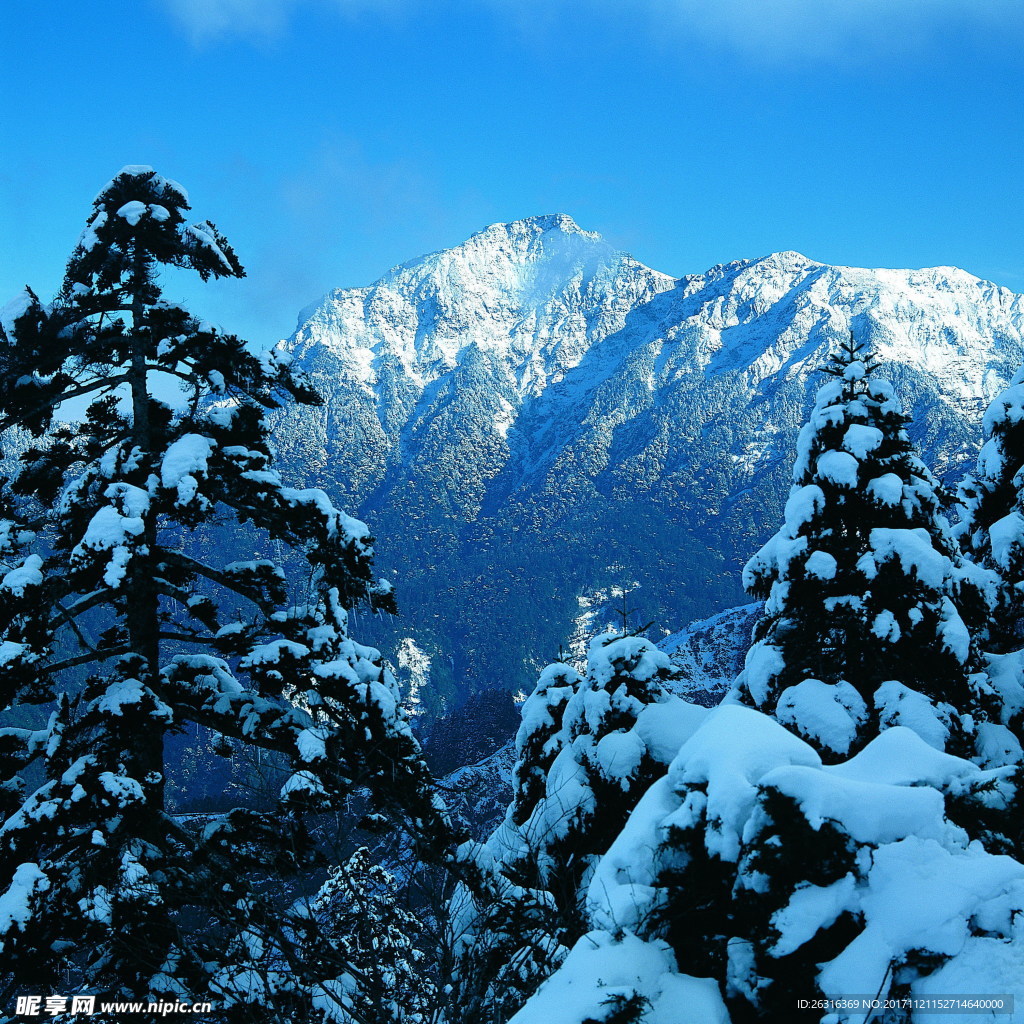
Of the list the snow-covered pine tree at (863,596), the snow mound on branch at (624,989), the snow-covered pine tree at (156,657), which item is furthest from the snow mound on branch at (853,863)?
the snow-covered pine tree at (863,596)

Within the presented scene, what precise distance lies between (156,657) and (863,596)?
8.41 meters

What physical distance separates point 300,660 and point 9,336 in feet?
13.8

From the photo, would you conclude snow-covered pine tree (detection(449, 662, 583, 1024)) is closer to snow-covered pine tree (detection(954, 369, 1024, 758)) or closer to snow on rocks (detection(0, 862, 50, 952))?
snow on rocks (detection(0, 862, 50, 952))

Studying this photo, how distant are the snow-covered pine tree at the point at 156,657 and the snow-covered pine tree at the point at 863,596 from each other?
5150mm

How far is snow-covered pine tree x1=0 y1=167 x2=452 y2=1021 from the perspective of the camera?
6.79 metres

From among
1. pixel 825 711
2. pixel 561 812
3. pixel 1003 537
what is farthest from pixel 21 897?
pixel 1003 537

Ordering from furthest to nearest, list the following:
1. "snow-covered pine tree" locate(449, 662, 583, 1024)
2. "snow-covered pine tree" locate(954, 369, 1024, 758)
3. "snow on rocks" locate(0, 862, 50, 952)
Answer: "snow-covered pine tree" locate(954, 369, 1024, 758) → "snow on rocks" locate(0, 862, 50, 952) → "snow-covered pine tree" locate(449, 662, 583, 1024)

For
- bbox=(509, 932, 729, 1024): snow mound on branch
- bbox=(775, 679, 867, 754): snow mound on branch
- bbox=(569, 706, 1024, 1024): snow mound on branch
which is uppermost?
bbox=(775, 679, 867, 754): snow mound on branch

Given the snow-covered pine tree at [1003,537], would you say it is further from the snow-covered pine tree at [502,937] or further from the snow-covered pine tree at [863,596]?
the snow-covered pine tree at [502,937]

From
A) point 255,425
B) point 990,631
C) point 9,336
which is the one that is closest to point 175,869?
point 255,425

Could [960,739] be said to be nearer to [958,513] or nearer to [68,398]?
[958,513]

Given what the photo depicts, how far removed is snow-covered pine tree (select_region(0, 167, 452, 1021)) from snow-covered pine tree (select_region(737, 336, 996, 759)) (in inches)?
203

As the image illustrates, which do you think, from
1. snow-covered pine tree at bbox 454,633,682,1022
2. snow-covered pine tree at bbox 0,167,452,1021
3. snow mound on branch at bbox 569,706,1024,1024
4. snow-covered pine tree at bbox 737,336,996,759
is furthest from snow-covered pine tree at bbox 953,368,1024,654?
snow-covered pine tree at bbox 0,167,452,1021

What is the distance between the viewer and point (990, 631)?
12977 mm
